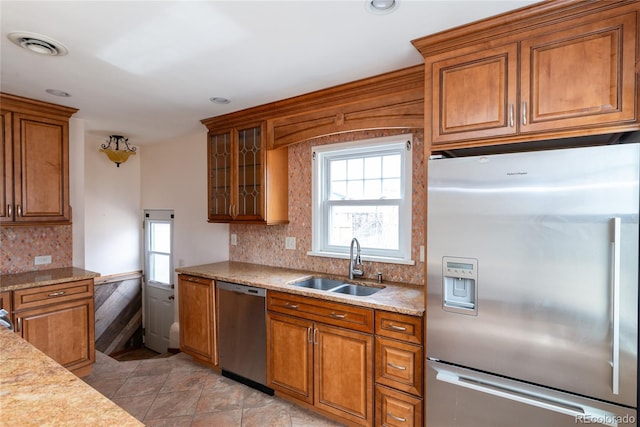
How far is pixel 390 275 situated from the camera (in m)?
2.78

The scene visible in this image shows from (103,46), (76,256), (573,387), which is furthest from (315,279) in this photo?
(76,256)

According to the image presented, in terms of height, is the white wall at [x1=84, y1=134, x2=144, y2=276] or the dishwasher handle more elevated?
the white wall at [x1=84, y1=134, x2=144, y2=276]

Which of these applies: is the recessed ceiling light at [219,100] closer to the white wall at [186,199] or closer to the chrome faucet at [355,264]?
the white wall at [186,199]

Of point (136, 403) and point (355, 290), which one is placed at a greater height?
point (355, 290)

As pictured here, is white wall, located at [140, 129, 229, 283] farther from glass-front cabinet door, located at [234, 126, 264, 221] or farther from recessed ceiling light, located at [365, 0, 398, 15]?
recessed ceiling light, located at [365, 0, 398, 15]

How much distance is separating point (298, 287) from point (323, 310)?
11.3 inches

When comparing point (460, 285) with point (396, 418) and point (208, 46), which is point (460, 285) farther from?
point (208, 46)

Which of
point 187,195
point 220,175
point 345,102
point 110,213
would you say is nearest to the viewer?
point 345,102

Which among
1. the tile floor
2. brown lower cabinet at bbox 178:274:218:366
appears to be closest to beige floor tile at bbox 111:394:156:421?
the tile floor

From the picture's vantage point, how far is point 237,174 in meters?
3.44

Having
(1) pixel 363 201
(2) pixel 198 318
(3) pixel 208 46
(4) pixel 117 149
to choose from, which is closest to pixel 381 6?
(3) pixel 208 46

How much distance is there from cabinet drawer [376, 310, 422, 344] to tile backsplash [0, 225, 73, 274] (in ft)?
10.7

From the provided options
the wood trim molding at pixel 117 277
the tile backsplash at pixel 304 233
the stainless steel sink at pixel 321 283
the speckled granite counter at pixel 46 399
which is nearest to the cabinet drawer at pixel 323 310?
the stainless steel sink at pixel 321 283

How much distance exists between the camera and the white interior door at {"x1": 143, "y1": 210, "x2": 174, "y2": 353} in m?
4.64
